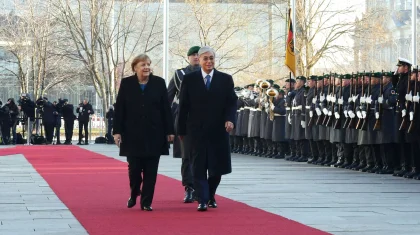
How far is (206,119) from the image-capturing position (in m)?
12.4

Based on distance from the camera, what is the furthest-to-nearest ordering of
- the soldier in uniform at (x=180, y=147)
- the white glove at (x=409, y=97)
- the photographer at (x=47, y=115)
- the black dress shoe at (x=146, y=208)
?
the photographer at (x=47, y=115) → the white glove at (x=409, y=97) → the soldier in uniform at (x=180, y=147) → the black dress shoe at (x=146, y=208)

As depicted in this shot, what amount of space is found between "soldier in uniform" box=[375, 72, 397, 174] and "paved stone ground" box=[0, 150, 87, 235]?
6079 mm

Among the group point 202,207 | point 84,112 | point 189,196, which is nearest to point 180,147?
point 189,196

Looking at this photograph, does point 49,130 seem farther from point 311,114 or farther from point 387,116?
point 387,116

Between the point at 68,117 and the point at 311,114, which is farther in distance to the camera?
the point at 68,117

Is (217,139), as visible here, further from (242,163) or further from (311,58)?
(311,58)

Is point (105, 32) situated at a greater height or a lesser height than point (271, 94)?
greater

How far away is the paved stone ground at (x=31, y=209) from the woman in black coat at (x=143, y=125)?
0.93 m

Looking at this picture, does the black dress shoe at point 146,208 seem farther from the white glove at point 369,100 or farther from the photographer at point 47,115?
the photographer at point 47,115

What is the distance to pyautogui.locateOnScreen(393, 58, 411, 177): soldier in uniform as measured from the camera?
59.1 ft

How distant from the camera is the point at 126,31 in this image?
5397cm

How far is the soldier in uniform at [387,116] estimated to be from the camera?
1933 centimetres

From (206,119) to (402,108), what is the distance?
666cm

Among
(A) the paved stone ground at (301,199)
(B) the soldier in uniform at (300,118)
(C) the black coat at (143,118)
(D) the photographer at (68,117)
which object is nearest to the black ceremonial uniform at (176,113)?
(C) the black coat at (143,118)
